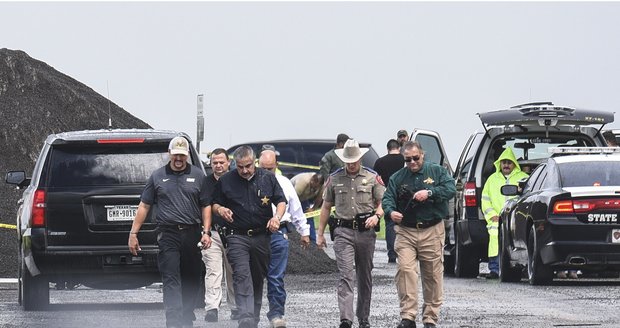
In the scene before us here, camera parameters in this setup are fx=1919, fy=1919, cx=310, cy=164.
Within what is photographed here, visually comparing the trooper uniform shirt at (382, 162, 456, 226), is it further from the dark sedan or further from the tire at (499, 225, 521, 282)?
the tire at (499, 225, 521, 282)

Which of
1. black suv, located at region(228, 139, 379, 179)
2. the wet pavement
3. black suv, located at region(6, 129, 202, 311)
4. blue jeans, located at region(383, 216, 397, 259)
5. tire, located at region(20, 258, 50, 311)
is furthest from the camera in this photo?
black suv, located at region(228, 139, 379, 179)

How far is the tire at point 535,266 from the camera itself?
2172cm

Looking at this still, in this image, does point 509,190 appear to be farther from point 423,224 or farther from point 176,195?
point 176,195

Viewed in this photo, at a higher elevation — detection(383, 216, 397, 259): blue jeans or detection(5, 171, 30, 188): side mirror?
detection(5, 171, 30, 188): side mirror

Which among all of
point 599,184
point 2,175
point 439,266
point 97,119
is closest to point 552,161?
point 599,184

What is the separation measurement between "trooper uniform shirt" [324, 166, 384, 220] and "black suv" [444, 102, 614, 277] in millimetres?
6833

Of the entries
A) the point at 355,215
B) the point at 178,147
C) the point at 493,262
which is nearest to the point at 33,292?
the point at 178,147

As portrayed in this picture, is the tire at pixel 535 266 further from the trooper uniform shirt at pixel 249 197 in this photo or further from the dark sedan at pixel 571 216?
the trooper uniform shirt at pixel 249 197

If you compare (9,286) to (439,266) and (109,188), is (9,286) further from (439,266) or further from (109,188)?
(439,266)

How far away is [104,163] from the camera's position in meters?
18.7

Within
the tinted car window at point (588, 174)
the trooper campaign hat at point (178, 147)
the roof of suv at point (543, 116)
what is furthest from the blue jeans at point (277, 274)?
the roof of suv at point (543, 116)

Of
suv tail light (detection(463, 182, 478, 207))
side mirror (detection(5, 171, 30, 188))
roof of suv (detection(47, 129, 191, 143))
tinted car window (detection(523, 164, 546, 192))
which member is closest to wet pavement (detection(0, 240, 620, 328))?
suv tail light (detection(463, 182, 478, 207))

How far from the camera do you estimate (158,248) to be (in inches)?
703

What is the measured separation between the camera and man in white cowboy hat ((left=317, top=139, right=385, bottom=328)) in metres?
16.5
